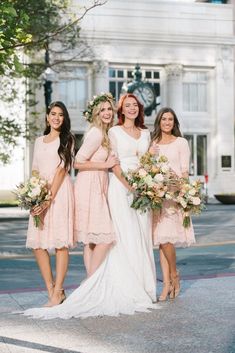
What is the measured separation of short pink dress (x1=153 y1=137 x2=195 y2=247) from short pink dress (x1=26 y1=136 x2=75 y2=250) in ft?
3.44

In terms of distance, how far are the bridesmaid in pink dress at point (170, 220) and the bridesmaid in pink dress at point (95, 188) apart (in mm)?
641

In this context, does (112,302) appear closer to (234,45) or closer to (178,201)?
(178,201)

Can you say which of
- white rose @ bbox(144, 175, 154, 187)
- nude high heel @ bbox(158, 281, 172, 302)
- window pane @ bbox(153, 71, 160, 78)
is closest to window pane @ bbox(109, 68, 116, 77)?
window pane @ bbox(153, 71, 160, 78)

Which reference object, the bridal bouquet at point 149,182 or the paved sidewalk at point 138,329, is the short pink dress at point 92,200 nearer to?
the bridal bouquet at point 149,182

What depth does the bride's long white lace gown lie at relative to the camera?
704cm

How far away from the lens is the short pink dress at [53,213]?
7164mm

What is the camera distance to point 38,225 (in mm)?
7188

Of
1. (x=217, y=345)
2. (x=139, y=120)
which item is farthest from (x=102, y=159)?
(x=217, y=345)

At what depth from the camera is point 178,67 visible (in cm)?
4131

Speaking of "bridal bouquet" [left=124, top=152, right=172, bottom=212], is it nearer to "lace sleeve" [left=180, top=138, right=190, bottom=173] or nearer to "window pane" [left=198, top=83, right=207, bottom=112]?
"lace sleeve" [left=180, top=138, right=190, bottom=173]

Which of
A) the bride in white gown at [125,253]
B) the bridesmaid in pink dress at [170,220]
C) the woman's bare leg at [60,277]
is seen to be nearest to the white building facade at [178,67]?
the bridesmaid in pink dress at [170,220]

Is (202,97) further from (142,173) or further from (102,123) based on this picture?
(142,173)

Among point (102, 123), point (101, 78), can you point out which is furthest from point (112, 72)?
point (102, 123)

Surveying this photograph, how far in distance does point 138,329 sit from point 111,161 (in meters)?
1.84
